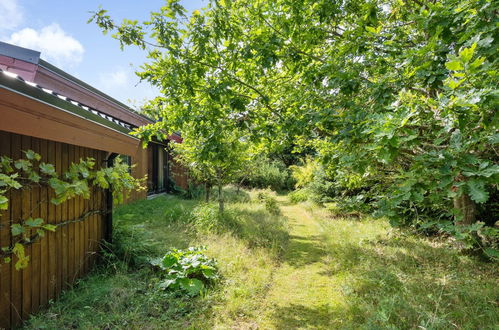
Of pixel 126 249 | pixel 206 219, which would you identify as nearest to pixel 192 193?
pixel 206 219

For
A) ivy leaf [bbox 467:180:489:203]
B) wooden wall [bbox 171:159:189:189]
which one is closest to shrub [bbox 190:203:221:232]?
ivy leaf [bbox 467:180:489:203]

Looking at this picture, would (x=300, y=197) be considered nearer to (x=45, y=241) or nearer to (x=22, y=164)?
(x=45, y=241)

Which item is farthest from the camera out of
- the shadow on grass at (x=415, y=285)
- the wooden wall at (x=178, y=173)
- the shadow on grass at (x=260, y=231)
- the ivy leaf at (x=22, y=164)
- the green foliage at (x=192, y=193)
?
the wooden wall at (x=178, y=173)

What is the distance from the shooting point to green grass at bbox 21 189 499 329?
2896 mm

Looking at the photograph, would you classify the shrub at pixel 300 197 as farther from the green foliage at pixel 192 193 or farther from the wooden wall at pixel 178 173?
the wooden wall at pixel 178 173

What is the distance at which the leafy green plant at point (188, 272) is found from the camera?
3576 mm

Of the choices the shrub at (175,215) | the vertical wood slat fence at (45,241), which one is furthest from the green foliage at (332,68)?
the shrub at (175,215)

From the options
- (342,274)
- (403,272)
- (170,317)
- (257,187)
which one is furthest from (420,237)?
(257,187)

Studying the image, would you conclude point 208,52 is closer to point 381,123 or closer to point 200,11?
point 200,11

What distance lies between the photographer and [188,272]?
3803 millimetres

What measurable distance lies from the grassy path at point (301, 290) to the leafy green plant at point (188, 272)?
3.06 ft

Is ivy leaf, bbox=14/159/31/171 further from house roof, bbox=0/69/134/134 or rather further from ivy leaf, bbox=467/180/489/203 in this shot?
ivy leaf, bbox=467/180/489/203

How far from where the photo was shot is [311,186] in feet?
37.3

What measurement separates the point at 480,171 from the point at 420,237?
5254mm
